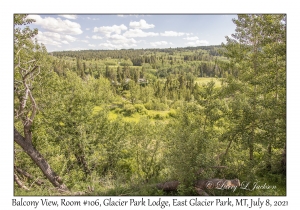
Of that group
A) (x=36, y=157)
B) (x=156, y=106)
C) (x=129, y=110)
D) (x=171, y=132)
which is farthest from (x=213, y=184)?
(x=156, y=106)

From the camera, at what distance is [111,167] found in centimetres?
1788

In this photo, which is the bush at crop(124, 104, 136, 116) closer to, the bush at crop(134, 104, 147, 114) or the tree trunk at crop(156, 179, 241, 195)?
the bush at crop(134, 104, 147, 114)

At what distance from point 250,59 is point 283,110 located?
13.5 feet

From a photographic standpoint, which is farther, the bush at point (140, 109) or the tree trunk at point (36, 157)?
the bush at point (140, 109)

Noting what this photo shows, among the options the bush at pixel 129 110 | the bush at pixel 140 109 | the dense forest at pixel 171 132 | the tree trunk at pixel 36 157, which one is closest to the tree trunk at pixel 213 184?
the dense forest at pixel 171 132

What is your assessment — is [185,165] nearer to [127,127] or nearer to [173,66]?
[127,127]

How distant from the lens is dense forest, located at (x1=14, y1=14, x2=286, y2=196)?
9.26 m

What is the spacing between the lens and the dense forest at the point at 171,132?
9258 mm

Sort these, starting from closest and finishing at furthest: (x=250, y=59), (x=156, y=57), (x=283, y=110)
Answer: (x=283, y=110)
(x=250, y=59)
(x=156, y=57)

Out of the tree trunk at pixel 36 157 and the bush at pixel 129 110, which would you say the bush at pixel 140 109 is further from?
the tree trunk at pixel 36 157

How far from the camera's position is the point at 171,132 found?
14.5m

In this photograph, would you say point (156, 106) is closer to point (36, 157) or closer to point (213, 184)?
point (36, 157)

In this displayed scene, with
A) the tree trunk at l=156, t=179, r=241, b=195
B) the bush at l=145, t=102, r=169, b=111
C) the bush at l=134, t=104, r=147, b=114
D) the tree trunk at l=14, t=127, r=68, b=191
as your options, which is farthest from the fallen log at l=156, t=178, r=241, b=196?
the bush at l=145, t=102, r=169, b=111

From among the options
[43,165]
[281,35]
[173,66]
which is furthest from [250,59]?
[173,66]
